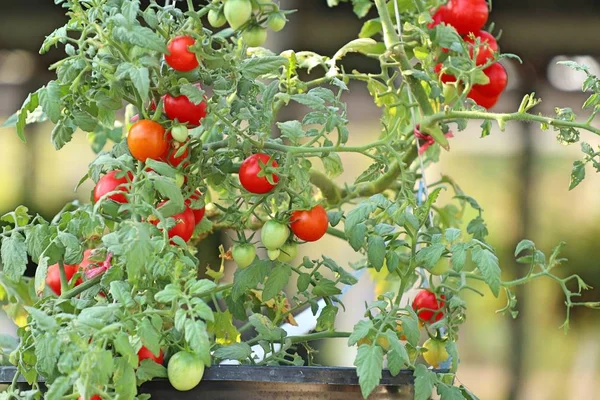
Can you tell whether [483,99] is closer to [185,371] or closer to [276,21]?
[276,21]

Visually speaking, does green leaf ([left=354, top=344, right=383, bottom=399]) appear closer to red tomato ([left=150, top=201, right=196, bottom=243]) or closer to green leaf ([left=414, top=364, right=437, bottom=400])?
green leaf ([left=414, top=364, right=437, bottom=400])

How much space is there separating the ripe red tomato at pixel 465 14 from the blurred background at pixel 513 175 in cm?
348

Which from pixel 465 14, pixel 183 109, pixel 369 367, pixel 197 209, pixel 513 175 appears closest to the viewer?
pixel 369 367

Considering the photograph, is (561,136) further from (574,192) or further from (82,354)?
(574,192)

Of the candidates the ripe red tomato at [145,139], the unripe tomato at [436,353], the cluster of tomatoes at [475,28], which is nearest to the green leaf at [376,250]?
the unripe tomato at [436,353]

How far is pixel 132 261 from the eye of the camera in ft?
2.52

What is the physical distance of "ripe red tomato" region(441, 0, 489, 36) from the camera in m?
1.25

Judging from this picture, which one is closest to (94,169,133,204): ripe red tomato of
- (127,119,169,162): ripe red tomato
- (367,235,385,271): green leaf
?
(127,119,169,162): ripe red tomato

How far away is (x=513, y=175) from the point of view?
534 cm

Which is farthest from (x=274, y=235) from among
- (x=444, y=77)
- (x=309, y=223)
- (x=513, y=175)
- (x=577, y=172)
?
(x=513, y=175)

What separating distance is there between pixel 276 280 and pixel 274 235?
Answer: 0.07 meters

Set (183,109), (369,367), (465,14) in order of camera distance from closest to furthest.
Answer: (369,367)
(183,109)
(465,14)

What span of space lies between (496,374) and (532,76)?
1.77 meters

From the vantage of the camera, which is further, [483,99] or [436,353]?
[483,99]
